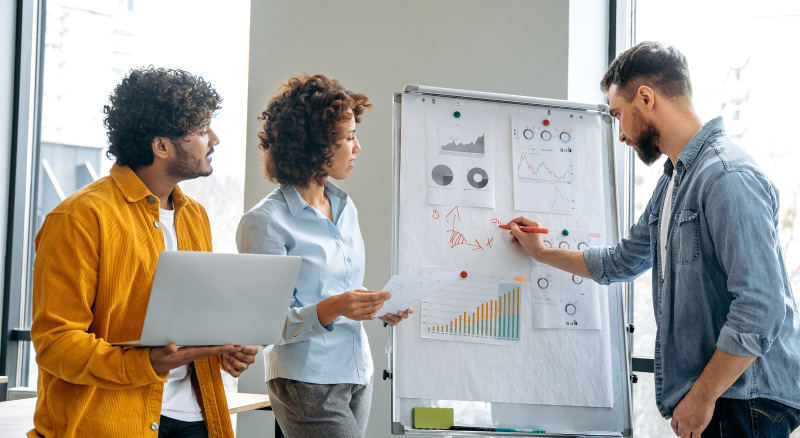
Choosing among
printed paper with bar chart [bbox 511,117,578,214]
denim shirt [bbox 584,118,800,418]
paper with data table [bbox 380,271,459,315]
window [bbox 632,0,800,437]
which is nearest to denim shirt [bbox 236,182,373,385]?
paper with data table [bbox 380,271,459,315]

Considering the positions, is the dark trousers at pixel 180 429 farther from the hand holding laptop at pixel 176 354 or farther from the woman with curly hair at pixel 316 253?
the woman with curly hair at pixel 316 253

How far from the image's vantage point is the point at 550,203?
2.25m

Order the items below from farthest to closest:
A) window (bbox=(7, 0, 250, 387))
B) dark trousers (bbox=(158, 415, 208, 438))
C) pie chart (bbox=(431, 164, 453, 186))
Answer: window (bbox=(7, 0, 250, 387))
pie chart (bbox=(431, 164, 453, 186))
dark trousers (bbox=(158, 415, 208, 438))

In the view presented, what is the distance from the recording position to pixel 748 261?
1543mm

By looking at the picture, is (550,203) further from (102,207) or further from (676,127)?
(102,207)

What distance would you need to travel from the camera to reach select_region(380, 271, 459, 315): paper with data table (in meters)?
1.75

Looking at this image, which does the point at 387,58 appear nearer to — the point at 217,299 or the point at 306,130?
the point at 306,130

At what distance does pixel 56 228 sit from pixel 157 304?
28 cm

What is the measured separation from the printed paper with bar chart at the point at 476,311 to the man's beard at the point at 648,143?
0.53 meters

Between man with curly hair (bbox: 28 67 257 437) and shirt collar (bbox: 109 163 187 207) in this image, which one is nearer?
man with curly hair (bbox: 28 67 257 437)

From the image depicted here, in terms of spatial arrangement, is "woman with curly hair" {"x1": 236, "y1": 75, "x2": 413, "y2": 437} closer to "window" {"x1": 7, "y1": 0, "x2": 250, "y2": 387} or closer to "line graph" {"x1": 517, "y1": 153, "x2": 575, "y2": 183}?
"line graph" {"x1": 517, "y1": 153, "x2": 575, "y2": 183}

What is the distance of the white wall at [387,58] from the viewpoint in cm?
285

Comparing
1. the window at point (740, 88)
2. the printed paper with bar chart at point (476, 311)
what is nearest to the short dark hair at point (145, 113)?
the printed paper with bar chart at point (476, 311)

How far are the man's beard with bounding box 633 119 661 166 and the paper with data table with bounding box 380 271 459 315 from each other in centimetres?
64
